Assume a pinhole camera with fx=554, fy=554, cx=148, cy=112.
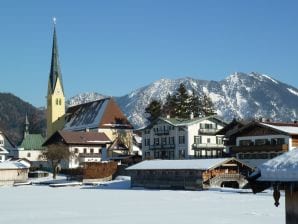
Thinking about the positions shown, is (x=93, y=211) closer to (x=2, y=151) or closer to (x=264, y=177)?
(x=264, y=177)

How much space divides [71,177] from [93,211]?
5097 cm

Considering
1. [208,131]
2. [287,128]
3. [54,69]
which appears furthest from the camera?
[54,69]

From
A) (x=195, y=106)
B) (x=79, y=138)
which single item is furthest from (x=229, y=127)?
(x=195, y=106)

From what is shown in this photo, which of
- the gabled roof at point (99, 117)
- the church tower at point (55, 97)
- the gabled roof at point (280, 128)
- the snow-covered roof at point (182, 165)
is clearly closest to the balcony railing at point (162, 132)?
the snow-covered roof at point (182, 165)

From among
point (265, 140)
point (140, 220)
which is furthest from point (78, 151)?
point (140, 220)

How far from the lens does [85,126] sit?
123062 mm

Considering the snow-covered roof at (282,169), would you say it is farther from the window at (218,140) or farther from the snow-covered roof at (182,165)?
the window at (218,140)

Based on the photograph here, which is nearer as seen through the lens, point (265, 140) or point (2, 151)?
point (265, 140)

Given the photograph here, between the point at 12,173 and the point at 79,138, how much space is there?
77.5 ft

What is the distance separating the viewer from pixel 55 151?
9300 centimetres

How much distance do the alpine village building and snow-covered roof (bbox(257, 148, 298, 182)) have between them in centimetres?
9179

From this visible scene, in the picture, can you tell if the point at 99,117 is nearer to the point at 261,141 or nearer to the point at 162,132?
the point at 162,132

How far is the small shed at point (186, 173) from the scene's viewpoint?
64.3 metres

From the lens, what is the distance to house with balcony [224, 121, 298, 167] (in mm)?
66412
